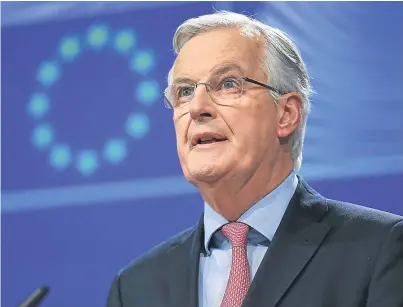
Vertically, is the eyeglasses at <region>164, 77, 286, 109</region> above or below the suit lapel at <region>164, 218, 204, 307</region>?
above

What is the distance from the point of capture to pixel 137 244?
8.43 ft

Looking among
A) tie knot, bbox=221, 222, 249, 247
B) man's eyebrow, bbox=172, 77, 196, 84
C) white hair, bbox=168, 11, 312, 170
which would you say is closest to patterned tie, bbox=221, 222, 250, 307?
tie knot, bbox=221, 222, 249, 247

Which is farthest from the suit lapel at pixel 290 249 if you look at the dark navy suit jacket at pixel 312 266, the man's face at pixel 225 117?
the man's face at pixel 225 117

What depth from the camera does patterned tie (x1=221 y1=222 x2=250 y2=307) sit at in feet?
6.01

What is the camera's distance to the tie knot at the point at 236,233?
6.27ft

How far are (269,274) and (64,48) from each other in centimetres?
126

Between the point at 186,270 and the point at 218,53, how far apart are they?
0.51 meters

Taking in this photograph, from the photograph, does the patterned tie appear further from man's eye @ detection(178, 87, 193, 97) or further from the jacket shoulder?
man's eye @ detection(178, 87, 193, 97)

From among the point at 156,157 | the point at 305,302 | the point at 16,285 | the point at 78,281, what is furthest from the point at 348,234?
the point at 16,285

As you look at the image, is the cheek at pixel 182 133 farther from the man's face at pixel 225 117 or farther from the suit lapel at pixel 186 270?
the suit lapel at pixel 186 270

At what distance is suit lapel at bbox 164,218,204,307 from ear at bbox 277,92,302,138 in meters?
0.30

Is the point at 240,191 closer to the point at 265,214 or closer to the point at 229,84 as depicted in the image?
the point at 265,214

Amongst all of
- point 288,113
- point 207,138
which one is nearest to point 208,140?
point 207,138

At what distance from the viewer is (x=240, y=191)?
1959mm
